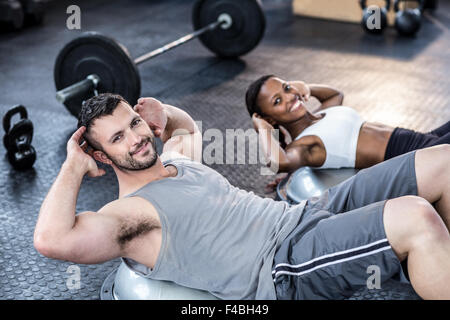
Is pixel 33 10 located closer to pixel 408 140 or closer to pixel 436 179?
pixel 408 140

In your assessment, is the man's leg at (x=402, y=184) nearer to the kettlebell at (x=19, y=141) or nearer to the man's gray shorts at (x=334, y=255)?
the man's gray shorts at (x=334, y=255)

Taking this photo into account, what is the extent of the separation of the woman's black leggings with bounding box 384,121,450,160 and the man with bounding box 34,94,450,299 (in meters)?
0.48

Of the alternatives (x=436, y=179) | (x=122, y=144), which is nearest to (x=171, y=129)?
(x=122, y=144)

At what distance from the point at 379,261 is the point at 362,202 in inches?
11.6

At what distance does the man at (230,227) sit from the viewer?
1312 millimetres

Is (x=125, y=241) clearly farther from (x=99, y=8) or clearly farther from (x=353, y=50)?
(x=99, y=8)

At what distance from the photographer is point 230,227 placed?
4.82ft

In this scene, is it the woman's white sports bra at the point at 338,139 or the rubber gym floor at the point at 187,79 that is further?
the woman's white sports bra at the point at 338,139

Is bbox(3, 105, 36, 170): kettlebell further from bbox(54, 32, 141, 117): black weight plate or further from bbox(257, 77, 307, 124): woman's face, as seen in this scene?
bbox(257, 77, 307, 124): woman's face

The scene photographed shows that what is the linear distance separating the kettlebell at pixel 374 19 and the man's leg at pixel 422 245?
3.36m

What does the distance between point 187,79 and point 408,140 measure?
185 centimetres

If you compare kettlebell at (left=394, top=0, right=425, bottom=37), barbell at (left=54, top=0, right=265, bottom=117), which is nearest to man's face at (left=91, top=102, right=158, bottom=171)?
barbell at (left=54, top=0, right=265, bottom=117)

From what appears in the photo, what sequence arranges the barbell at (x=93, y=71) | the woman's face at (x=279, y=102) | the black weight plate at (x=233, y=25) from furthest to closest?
the black weight plate at (x=233, y=25) → the barbell at (x=93, y=71) → the woman's face at (x=279, y=102)

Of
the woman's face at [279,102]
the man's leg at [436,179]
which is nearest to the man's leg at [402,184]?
the man's leg at [436,179]
